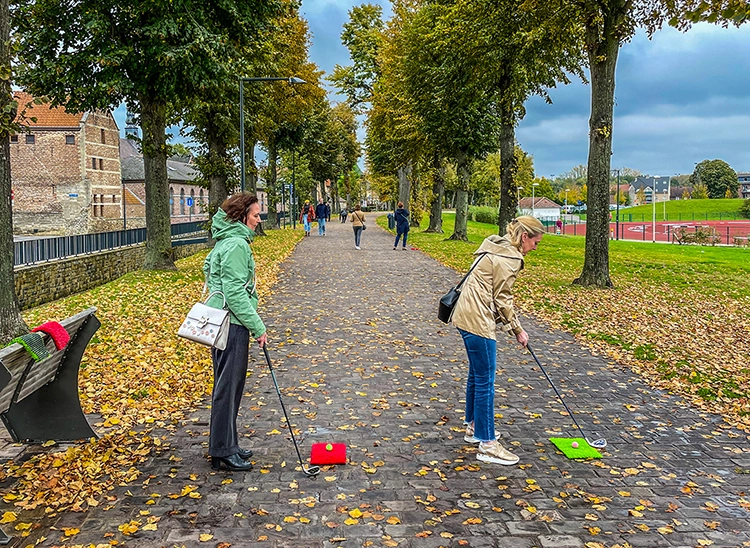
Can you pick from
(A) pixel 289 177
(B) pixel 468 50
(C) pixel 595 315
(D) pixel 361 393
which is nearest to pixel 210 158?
(B) pixel 468 50

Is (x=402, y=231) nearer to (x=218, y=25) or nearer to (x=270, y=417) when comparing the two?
(x=218, y=25)

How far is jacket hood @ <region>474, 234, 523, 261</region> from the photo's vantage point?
5.31 metres

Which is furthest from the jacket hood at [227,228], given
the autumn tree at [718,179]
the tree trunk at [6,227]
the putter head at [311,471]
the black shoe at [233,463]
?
the autumn tree at [718,179]

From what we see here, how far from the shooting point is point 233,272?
4.91 m

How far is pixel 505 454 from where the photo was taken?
531 cm

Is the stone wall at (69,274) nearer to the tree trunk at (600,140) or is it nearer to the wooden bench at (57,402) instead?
the tree trunk at (600,140)

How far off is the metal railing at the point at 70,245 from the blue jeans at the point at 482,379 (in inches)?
514

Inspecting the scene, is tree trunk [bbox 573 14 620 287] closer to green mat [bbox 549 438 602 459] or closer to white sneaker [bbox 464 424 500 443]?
green mat [bbox 549 438 602 459]

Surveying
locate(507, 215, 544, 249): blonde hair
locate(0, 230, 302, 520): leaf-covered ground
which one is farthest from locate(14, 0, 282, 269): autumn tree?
locate(507, 215, 544, 249): blonde hair

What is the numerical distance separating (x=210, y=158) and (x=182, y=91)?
9.26 m

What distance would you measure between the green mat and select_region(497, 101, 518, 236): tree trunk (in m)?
16.9

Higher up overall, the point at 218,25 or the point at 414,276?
the point at 218,25

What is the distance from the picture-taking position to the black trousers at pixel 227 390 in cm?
505

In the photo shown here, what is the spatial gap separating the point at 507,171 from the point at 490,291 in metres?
18.2
